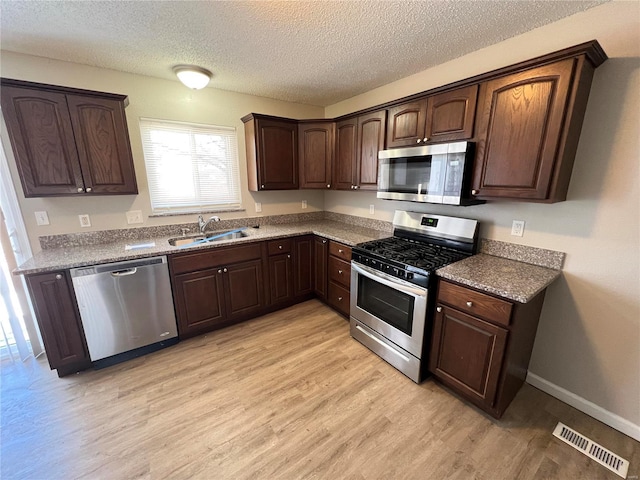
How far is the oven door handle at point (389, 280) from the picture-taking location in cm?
192

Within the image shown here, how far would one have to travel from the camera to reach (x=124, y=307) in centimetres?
223

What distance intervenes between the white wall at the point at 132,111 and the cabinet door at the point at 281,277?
791mm

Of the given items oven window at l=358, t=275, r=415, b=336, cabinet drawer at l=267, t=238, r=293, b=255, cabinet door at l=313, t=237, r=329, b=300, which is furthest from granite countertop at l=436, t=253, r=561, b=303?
cabinet drawer at l=267, t=238, r=293, b=255

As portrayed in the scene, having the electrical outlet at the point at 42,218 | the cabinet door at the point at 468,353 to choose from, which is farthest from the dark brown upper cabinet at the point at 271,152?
the cabinet door at the point at 468,353

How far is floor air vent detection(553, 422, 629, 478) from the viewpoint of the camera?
1470 millimetres

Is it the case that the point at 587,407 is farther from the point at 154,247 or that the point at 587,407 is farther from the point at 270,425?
the point at 154,247

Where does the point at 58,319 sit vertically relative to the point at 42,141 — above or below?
below

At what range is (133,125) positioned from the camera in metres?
2.56

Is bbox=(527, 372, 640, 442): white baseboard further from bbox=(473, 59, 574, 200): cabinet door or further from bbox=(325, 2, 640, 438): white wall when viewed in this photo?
bbox=(473, 59, 574, 200): cabinet door

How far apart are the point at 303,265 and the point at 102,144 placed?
2243mm

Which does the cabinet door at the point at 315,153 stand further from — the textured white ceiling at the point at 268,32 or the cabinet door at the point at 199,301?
the cabinet door at the point at 199,301

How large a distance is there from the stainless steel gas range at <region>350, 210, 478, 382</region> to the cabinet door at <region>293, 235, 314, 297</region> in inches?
33.5

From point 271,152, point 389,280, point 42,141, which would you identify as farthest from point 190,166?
point 389,280

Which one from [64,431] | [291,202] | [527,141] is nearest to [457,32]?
[527,141]
